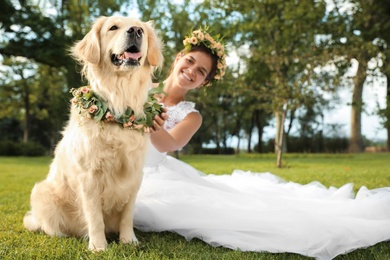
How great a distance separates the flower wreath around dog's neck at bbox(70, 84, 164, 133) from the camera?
2818 mm

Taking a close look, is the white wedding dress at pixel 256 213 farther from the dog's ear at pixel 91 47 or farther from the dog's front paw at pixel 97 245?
the dog's ear at pixel 91 47

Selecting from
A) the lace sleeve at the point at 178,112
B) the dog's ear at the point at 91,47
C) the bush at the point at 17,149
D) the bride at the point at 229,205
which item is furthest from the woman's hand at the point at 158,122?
the bush at the point at 17,149

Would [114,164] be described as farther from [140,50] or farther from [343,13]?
[343,13]

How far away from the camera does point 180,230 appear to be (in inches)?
131

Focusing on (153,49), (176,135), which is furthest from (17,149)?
(153,49)

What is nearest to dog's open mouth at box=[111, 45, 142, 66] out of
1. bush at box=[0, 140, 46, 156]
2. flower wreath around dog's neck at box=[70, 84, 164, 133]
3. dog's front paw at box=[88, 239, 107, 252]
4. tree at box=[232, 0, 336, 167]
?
flower wreath around dog's neck at box=[70, 84, 164, 133]

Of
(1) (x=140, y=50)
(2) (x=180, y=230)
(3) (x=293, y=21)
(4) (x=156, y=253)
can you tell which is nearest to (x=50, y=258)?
(4) (x=156, y=253)

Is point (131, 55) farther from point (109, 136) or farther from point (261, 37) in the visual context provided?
point (261, 37)

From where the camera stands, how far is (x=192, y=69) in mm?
4066

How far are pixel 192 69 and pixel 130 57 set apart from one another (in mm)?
1392

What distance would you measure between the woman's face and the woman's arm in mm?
329

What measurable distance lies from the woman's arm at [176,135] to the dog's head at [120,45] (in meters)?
0.56

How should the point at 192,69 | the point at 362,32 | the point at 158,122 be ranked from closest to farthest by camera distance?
the point at 158,122, the point at 192,69, the point at 362,32

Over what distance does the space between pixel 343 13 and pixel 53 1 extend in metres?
13.5
